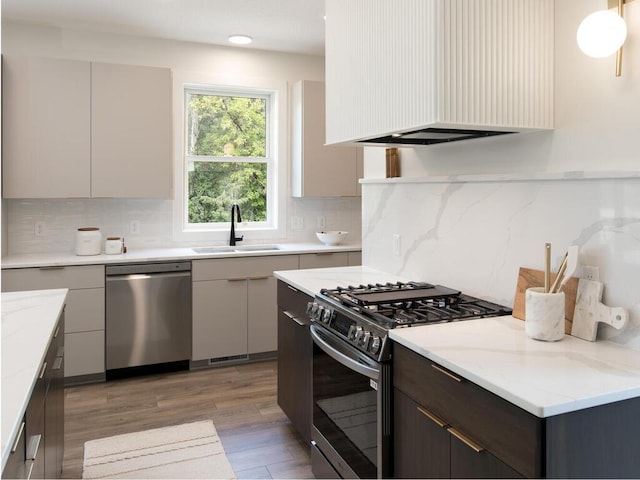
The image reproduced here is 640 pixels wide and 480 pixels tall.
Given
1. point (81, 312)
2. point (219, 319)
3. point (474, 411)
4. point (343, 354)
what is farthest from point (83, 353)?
point (474, 411)

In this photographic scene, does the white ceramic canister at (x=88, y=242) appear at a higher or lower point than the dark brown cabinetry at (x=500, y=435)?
higher

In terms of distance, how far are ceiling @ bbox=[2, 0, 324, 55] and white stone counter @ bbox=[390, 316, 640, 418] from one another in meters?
2.60

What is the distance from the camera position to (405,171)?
2.79m

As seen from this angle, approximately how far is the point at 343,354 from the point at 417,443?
500 millimetres

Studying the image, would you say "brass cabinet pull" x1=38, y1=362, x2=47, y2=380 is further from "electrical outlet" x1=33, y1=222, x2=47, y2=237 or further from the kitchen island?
"electrical outlet" x1=33, y1=222, x2=47, y2=237

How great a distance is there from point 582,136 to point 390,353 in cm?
98

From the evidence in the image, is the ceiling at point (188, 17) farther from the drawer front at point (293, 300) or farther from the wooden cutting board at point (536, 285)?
the wooden cutting board at point (536, 285)

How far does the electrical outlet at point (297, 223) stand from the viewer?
190 inches

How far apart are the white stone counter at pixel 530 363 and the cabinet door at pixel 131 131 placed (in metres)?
2.81

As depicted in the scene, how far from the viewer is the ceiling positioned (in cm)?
350

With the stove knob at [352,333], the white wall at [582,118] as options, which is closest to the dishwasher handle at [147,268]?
the stove knob at [352,333]

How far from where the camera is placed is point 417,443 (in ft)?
5.46

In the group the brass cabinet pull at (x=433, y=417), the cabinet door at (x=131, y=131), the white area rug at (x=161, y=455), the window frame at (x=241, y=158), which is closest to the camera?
the brass cabinet pull at (x=433, y=417)

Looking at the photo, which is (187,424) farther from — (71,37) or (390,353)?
(71,37)
